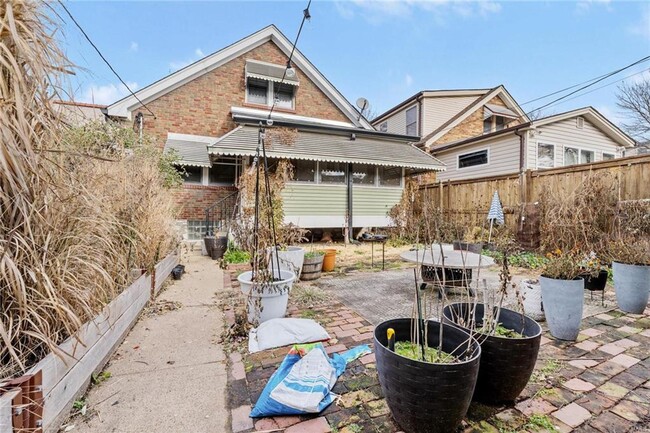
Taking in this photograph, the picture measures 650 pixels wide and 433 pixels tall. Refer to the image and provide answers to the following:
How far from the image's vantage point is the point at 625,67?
928 centimetres

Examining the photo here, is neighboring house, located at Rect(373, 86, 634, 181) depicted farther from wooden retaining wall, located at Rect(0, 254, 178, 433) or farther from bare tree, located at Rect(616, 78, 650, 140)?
wooden retaining wall, located at Rect(0, 254, 178, 433)

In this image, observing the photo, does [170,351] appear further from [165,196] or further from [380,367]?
[165,196]

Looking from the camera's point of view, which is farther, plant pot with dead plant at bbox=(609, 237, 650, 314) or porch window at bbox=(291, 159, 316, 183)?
porch window at bbox=(291, 159, 316, 183)

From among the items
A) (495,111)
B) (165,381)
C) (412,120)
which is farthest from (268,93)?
(165,381)

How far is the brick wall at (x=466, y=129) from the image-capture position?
15.2 meters

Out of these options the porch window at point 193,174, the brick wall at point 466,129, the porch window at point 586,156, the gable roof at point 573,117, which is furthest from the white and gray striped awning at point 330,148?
the porch window at point 586,156

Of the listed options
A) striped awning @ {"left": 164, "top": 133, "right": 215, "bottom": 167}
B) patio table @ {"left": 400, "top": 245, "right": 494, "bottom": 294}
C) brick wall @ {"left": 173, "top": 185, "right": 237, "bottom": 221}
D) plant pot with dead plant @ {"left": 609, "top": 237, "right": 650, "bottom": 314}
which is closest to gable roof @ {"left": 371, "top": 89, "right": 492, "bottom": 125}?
striped awning @ {"left": 164, "top": 133, "right": 215, "bottom": 167}

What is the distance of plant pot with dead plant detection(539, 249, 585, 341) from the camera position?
2.93m

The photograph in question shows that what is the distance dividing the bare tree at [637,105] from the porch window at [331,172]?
20.5 m

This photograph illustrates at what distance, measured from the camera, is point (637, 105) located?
18.7 metres

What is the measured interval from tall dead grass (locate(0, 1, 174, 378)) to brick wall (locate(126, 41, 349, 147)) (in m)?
9.64

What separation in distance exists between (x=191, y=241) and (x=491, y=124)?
625 inches

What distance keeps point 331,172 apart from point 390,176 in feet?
7.94

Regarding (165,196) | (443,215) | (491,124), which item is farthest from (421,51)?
(165,196)
